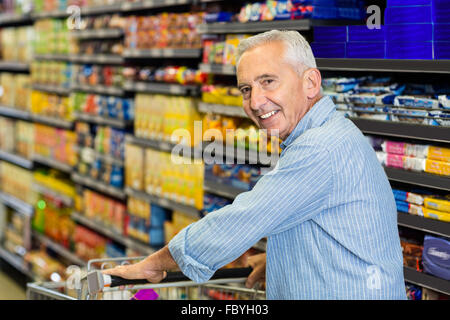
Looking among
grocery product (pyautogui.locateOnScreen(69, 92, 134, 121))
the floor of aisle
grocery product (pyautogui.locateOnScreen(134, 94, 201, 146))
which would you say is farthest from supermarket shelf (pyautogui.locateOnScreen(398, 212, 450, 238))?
the floor of aisle

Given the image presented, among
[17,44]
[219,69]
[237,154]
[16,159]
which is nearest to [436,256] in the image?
[237,154]

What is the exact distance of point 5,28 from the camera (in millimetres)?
8203

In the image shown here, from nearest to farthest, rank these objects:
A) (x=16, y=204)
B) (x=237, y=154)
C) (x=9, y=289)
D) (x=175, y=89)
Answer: (x=237, y=154) → (x=175, y=89) → (x=9, y=289) → (x=16, y=204)

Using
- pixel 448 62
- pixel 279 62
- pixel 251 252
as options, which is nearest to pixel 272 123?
pixel 279 62

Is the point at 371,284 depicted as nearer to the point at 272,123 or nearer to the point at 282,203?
the point at 282,203

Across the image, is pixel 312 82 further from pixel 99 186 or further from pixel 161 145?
pixel 99 186

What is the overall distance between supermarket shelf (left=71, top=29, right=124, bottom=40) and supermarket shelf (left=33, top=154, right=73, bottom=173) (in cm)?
127

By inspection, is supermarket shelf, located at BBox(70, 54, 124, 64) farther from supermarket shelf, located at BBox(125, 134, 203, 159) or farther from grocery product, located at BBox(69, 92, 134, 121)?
supermarket shelf, located at BBox(125, 134, 203, 159)

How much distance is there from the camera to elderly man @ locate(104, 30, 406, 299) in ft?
5.38

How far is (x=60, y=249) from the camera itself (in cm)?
644

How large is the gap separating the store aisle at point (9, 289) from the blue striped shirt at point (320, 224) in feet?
17.0

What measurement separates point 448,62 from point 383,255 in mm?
912

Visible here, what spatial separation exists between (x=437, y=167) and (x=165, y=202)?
8.05 feet

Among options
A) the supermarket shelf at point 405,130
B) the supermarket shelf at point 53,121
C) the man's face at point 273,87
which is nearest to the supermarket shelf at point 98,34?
the supermarket shelf at point 53,121
